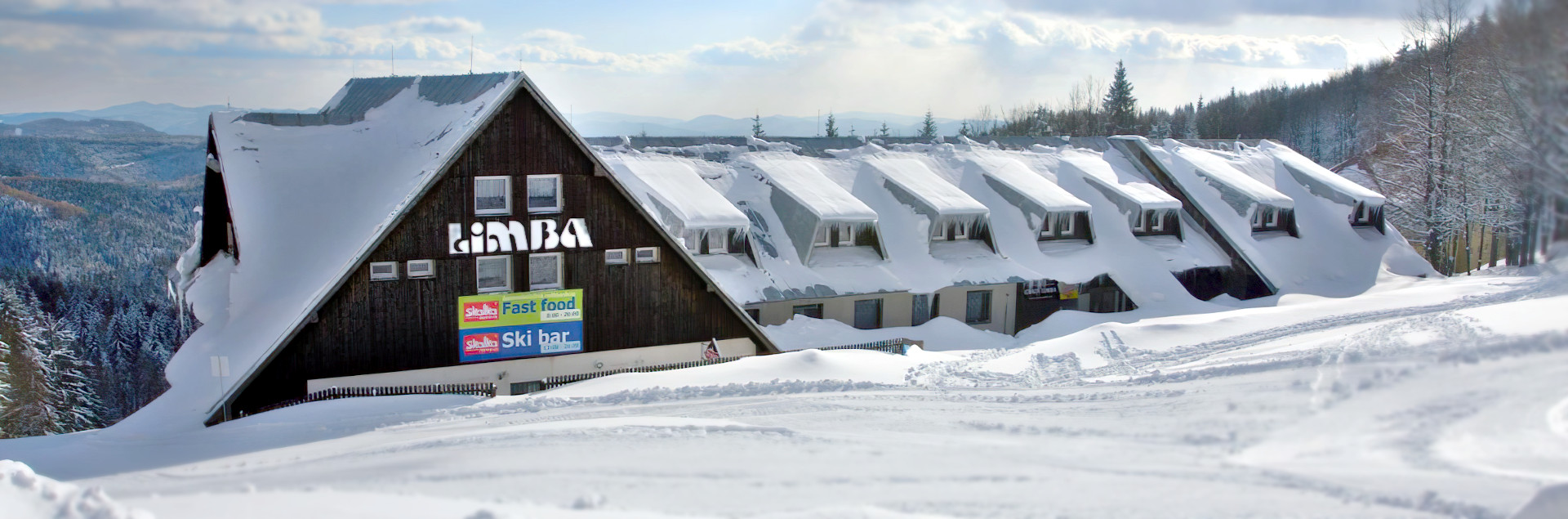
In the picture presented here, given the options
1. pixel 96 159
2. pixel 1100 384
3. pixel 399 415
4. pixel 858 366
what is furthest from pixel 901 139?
pixel 96 159

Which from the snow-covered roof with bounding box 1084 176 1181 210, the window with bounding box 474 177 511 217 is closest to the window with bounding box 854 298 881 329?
the snow-covered roof with bounding box 1084 176 1181 210

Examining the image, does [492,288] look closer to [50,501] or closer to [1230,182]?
[50,501]

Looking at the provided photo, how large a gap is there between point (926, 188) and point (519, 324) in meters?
16.1

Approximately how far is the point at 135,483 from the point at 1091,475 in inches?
541

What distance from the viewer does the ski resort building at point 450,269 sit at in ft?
68.2

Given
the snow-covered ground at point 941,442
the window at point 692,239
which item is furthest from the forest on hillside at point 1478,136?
the window at point 692,239

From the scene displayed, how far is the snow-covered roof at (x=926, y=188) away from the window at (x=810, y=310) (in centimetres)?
551

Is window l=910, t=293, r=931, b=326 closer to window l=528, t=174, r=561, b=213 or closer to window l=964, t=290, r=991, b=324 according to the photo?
window l=964, t=290, r=991, b=324

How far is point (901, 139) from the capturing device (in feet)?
124

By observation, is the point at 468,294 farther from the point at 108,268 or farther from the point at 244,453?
the point at 108,268

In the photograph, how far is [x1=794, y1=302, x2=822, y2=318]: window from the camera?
28.8 m

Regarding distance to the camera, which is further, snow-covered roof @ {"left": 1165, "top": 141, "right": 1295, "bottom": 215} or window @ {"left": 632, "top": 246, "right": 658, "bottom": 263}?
snow-covered roof @ {"left": 1165, "top": 141, "right": 1295, "bottom": 215}

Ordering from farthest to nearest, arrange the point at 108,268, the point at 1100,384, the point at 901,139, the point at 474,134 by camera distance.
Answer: the point at 108,268
the point at 901,139
the point at 474,134
the point at 1100,384

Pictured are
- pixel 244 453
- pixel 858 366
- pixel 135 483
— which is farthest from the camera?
pixel 858 366
